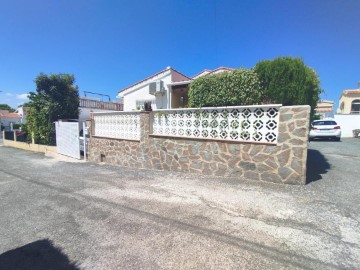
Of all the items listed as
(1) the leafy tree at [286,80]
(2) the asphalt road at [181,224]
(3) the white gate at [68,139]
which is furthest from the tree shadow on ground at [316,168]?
(3) the white gate at [68,139]

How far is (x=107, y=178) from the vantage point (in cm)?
588

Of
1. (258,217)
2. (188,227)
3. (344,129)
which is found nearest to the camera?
(188,227)

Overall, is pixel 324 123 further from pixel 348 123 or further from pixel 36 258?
pixel 36 258

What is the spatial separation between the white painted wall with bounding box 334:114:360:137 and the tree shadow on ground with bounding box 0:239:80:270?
25.4 meters

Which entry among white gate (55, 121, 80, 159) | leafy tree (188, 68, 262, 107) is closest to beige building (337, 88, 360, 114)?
leafy tree (188, 68, 262, 107)

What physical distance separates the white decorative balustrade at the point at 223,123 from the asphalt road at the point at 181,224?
1.36 meters

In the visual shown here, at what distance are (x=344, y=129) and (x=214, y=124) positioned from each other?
21581 mm

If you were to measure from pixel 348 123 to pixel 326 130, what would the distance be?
940cm

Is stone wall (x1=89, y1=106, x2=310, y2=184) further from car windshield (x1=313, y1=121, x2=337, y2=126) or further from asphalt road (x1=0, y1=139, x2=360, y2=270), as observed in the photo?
car windshield (x1=313, y1=121, x2=337, y2=126)

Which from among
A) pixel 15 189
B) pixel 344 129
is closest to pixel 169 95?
pixel 15 189

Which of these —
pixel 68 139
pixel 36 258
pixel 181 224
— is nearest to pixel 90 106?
pixel 68 139

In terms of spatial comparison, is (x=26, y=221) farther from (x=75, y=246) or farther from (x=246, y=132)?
(x=246, y=132)

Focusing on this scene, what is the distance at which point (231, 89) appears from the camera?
6621mm

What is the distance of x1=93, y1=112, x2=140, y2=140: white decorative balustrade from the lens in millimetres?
7320
